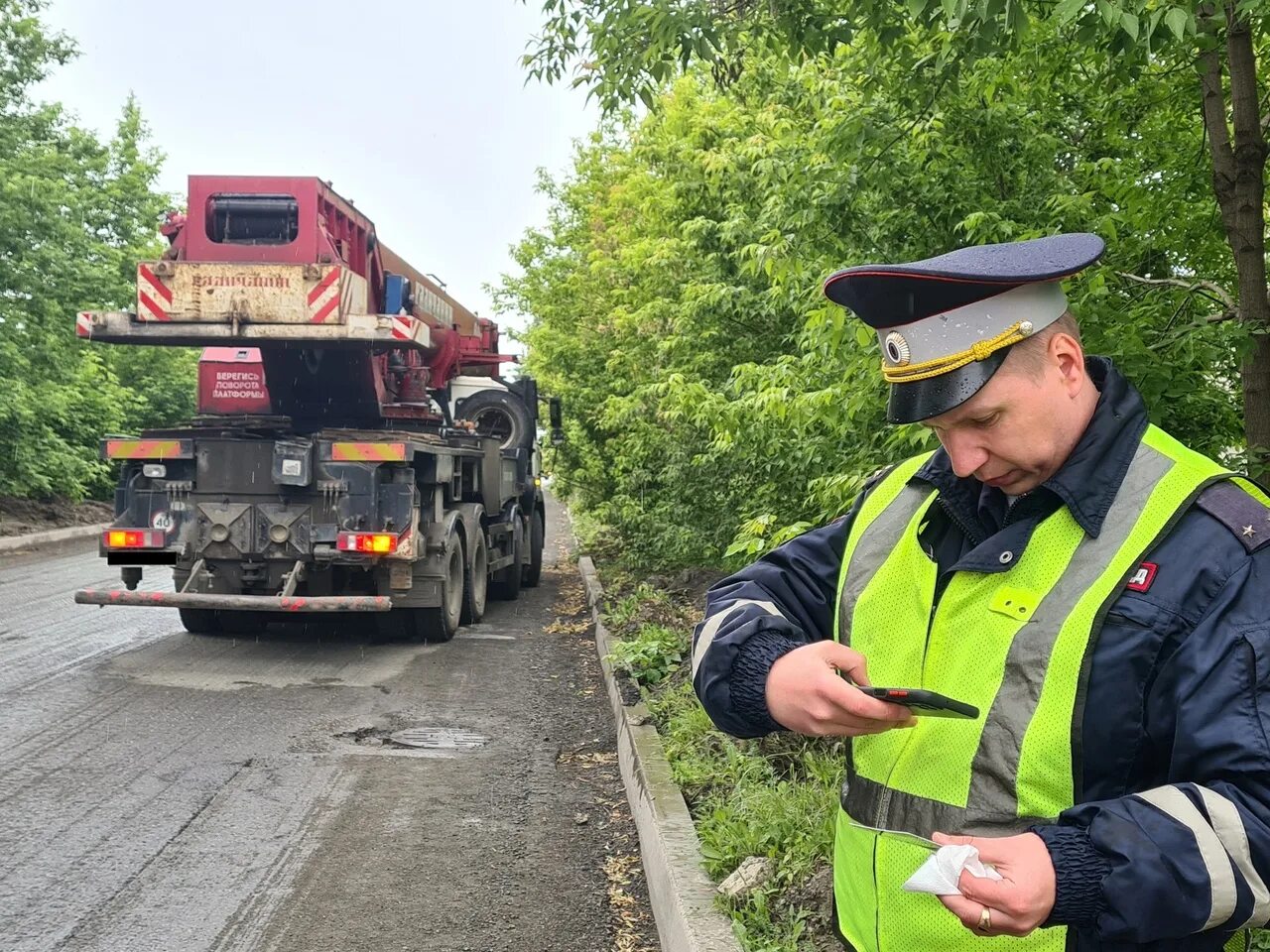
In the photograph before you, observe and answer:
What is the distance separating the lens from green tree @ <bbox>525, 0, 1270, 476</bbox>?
13.0ft

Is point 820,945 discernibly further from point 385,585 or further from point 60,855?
point 385,585

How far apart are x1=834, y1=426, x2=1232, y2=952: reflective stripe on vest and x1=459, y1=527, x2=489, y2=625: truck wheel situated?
30.1ft

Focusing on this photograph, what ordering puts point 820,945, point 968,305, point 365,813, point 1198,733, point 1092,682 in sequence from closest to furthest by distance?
point 1198,733 < point 1092,682 < point 968,305 < point 820,945 < point 365,813

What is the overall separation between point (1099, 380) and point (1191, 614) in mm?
462

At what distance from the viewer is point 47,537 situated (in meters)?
19.4

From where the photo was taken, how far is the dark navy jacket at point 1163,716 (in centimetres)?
143

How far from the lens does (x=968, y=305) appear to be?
5.75 ft

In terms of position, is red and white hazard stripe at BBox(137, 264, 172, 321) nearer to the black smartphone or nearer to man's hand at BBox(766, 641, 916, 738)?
man's hand at BBox(766, 641, 916, 738)

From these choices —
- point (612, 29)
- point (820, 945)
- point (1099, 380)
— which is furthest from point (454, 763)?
point (1099, 380)

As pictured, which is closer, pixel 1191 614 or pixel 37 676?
pixel 1191 614

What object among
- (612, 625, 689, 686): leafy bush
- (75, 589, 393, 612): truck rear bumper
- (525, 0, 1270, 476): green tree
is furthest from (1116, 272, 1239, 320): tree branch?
(75, 589, 393, 612): truck rear bumper

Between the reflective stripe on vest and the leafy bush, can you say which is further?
the leafy bush

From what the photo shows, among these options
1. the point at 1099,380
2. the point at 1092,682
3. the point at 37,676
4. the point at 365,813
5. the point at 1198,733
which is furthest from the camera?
the point at 37,676

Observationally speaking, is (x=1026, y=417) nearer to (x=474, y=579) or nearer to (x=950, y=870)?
(x=950, y=870)
